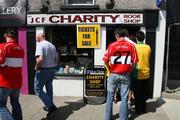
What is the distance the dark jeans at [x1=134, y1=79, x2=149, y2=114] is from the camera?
7.83 meters

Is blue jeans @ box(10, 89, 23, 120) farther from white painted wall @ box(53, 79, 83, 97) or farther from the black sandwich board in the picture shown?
white painted wall @ box(53, 79, 83, 97)

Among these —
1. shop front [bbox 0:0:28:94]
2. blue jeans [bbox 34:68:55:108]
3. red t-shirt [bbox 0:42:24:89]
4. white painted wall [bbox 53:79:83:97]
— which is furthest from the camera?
white painted wall [bbox 53:79:83:97]

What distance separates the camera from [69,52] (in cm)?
984

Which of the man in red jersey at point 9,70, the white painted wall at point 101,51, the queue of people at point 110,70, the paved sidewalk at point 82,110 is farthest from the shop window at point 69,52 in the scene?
the man in red jersey at point 9,70

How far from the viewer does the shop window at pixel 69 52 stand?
9.72 metres

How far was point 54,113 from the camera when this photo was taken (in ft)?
26.3

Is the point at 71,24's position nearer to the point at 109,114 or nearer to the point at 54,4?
the point at 54,4

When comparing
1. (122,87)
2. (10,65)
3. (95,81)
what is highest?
(10,65)

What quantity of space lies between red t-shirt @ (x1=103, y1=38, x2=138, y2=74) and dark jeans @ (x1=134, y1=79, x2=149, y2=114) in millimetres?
974

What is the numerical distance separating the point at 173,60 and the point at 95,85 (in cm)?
241

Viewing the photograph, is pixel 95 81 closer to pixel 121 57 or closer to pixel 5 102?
pixel 121 57

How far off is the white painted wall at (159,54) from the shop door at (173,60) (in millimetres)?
339

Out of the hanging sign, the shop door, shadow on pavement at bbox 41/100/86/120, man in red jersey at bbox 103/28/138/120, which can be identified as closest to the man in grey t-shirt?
shadow on pavement at bbox 41/100/86/120

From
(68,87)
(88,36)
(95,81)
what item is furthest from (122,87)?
(68,87)
